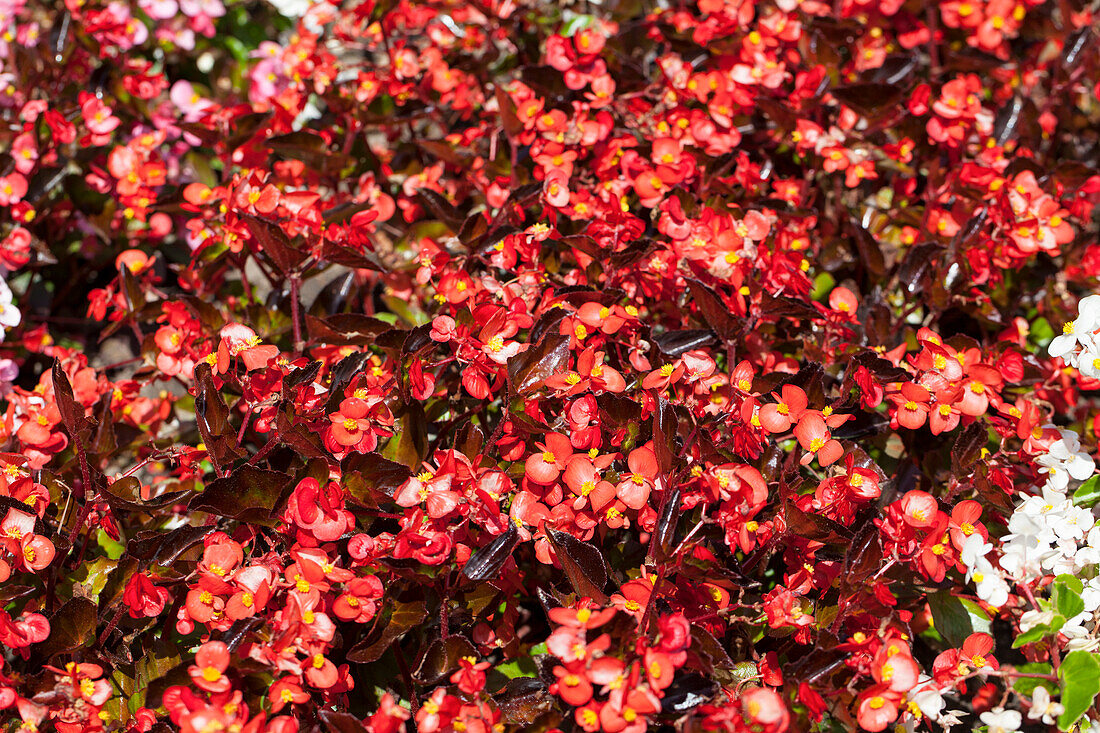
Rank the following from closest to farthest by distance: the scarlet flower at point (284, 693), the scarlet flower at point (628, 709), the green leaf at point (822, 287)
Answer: the scarlet flower at point (628, 709), the scarlet flower at point (284, 693), the green leaf at point (822, 287)

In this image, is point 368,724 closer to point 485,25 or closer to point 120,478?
point 120,478

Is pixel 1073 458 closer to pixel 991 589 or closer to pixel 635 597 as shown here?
pixel 991 589

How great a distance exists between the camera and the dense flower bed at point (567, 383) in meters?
1.44

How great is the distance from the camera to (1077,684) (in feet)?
4.45

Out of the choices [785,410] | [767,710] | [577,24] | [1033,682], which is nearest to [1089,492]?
[1033,682]

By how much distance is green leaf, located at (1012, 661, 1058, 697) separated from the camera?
56.5 inches

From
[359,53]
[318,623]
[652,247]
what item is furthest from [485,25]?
[318,623]

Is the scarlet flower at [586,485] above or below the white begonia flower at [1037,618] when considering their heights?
above

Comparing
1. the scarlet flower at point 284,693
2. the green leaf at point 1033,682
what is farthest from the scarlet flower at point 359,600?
the green leaf at point 1033,682

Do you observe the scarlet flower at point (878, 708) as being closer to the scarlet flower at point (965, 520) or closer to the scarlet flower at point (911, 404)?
the scarlet flower at point (965, 520)

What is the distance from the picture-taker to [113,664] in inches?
60.0

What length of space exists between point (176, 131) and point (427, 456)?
1.51m

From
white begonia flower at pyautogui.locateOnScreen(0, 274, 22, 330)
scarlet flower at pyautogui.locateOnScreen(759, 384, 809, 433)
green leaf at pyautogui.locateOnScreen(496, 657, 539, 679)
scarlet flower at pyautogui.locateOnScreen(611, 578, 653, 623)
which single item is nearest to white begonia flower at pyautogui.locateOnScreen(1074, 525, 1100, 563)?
scarlet flower at pyautogui.locateOnScreen(759, 384, 809, 433)

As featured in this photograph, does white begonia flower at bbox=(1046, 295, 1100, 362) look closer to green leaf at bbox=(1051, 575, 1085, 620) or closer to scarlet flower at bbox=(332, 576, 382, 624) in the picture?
green leaf at bbox=(1051, 575, 1085, 620)
